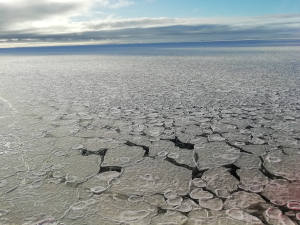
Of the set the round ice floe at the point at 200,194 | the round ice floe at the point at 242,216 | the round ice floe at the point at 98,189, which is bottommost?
the round ice floe at the point at 200,194

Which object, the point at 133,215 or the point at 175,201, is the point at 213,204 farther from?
the point at 133,215

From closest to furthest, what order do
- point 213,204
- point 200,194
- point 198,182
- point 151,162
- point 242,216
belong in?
point 242,216 → point 213,204 → point 200,194 → point 198,182 → point 151,162

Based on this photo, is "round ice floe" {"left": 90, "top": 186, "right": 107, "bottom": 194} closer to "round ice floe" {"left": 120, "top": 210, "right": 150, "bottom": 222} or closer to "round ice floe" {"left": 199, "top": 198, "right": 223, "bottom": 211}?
"round ice floe" {"left": 120, "top": 210, "right": 150, "bottom": 222}

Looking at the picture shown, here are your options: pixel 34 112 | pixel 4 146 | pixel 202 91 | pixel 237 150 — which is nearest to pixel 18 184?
pixel 4 146

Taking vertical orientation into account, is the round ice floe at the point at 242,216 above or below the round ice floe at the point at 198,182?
above

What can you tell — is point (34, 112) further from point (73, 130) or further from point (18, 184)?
point (18, 184)

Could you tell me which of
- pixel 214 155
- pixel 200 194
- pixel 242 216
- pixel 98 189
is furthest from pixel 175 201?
pixel 214 155

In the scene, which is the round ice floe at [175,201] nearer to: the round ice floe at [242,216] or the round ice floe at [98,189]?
the round ice floe at [242,216]

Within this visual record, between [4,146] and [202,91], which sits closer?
[4,146]

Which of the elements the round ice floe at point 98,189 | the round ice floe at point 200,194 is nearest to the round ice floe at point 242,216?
the round ice floe at point 200,194

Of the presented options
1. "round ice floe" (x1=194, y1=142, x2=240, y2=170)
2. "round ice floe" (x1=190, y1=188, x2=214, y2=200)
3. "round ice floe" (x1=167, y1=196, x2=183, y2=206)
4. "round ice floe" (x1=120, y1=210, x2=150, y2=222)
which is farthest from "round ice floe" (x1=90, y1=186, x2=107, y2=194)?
"round ice floe" (x1=194, y1=142, x2=240, y2=170)

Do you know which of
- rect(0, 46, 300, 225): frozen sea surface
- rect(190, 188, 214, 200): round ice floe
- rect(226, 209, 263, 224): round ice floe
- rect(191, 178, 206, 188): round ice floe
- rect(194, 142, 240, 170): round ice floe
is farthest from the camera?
rect(194, 142, 240, 170): round ice floe
